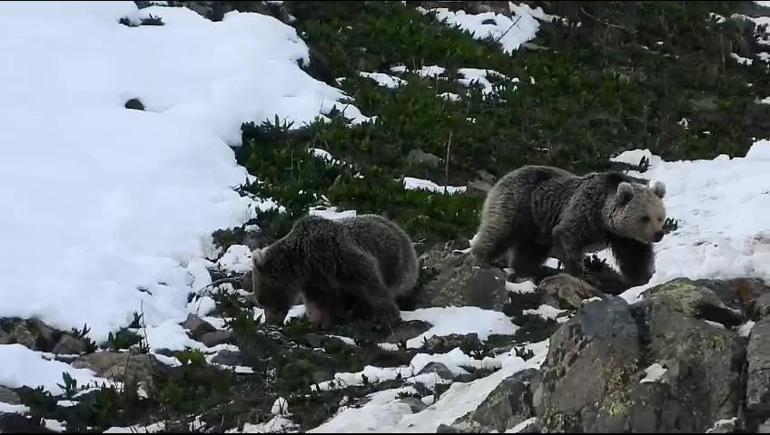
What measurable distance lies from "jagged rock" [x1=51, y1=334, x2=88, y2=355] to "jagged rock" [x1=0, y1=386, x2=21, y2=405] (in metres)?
0.82

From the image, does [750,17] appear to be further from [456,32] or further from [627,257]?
[627,257]

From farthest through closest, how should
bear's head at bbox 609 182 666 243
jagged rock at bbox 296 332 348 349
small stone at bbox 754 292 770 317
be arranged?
bear's head at bbox 609 182 666 243, jagged rock at bbox 296 332 348 349, small stone at bbox 754 292 770 317

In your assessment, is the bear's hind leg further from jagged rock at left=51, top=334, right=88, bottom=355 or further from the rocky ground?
jagged rock at left=51, top=334, right=88, bottom=355

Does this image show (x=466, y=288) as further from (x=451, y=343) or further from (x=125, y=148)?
(x=125, y=148)

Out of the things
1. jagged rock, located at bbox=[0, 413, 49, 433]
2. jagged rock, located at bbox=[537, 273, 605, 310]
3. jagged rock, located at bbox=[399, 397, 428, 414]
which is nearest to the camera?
jagged rock, located at bbox=[399, 397, 428, 414]

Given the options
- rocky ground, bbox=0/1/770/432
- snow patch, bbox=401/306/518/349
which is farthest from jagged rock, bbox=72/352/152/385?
snow patch, bbox=401/306/518/349

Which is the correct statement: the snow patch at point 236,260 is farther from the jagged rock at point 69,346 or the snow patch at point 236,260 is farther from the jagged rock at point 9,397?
the jagged rock at point 9,397

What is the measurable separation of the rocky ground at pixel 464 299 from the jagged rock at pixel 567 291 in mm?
20

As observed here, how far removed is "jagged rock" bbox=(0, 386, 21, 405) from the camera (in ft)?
28.5

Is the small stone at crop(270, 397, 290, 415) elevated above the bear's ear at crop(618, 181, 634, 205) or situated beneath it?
situated beneath

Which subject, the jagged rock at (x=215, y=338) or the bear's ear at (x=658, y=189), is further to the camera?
the bear's ear at (x=658, y=189)

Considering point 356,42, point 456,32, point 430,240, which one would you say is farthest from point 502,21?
point 430,240

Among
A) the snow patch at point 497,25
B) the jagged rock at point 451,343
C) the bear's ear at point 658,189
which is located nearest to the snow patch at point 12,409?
the jagged rock at point 451,343

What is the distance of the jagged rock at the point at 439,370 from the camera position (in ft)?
28.2
